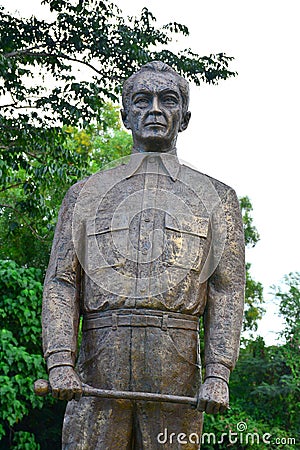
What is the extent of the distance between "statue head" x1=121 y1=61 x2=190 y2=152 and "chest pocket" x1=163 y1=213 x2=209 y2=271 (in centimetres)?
45

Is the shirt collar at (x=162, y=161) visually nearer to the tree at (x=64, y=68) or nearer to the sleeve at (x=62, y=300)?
the sleeve at (x=62, y=300)

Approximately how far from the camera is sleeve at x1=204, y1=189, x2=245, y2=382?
4.59 m

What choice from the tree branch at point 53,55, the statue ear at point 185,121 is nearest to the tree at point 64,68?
the tree branch at point 53,55

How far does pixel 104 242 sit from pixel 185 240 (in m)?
0.44

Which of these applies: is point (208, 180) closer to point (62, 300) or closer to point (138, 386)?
point (62, 300)

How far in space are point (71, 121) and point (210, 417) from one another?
468cm

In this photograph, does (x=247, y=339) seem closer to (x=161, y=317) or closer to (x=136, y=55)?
(x=136, y=55)

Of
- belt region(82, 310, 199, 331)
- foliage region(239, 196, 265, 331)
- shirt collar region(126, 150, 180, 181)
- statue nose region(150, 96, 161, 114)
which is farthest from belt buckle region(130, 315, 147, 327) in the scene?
foliage region(239, 196, 265, 331)

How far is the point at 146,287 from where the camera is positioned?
15.1 ft

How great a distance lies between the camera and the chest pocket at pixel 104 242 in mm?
4727

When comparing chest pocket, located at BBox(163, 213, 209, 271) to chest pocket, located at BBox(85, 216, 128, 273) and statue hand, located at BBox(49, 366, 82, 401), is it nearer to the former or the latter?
chest pocket, located at BBox(85, 216, 128, 273)

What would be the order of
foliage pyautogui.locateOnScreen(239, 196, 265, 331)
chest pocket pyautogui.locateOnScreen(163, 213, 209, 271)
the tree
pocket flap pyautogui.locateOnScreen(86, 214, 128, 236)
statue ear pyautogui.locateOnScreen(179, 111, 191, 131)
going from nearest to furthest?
1. chest pocket pyautogui.locateOnScreen(163, 213, 209, 271)
2. pocket flap pyautogui.locateOnScreen(86, 214, 128, 236)
3. statue ear pyautogui.locateOnScreen(179, 111, 191, 131)
4. the tree
5. foliage pyautogui.locateOnScreen(239, 196, 265, 331)

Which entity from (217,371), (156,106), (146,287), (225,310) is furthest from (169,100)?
(217,371)

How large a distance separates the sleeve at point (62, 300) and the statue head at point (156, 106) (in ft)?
1.82
